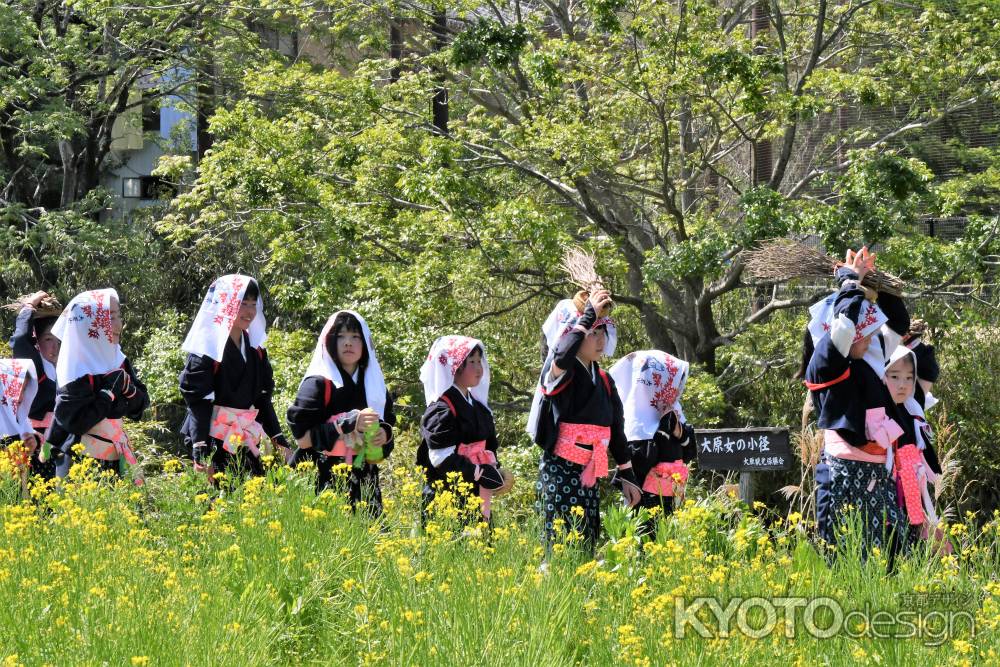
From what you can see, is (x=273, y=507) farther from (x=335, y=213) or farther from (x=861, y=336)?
(x=335, y=213)

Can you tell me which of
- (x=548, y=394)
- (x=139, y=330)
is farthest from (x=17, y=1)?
(x=548, y=394)

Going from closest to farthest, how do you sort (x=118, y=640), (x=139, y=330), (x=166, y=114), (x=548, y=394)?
(x=118, y=640) → (x=548, y=394) → (x=139, y=330) → (x=166, y=114)

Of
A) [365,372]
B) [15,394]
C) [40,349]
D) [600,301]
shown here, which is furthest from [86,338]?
[600,301]

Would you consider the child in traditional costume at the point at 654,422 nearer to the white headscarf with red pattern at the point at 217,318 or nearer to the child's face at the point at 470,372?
the child's face at the point at 470,372

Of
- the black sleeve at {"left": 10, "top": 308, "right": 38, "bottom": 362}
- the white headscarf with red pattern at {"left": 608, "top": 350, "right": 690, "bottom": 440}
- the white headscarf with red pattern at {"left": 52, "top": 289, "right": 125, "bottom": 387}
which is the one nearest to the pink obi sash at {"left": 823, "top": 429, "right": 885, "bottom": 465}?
the white headscarf with red pattern at {"left": 608, "top": 350, "right": 690, "bottom": 440}

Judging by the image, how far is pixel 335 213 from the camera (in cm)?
1156

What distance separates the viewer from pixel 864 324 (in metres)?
6.17

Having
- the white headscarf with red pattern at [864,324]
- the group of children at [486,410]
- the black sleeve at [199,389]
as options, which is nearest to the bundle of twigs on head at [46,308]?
the group of children at [486,410]

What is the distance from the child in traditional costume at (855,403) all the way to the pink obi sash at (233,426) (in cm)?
320

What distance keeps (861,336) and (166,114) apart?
19103mm

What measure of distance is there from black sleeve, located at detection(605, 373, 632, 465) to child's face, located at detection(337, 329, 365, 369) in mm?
1464

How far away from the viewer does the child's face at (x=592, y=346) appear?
6668 mm

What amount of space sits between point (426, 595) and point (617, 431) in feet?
9.57

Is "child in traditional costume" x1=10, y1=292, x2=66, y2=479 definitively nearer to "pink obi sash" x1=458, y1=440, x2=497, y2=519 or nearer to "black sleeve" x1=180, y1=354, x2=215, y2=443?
"black sleeve" x1=180, y1=354, x2=215, y2=443
